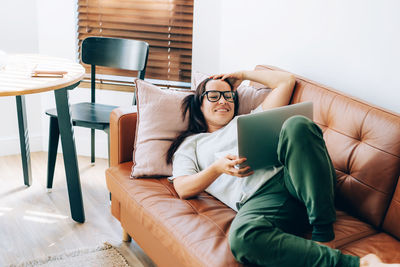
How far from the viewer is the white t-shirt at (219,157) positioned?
1537 millimetres

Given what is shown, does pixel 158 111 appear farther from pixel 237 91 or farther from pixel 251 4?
pixel 251 4

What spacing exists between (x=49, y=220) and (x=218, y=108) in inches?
45.6

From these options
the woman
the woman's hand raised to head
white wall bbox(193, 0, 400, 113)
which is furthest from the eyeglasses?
white wall bbox(193, 0, 400, 113)

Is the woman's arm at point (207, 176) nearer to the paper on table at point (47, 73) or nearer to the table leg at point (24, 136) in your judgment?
the paper on table at point (47, 73)

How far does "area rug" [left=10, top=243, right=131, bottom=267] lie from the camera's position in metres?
1.83

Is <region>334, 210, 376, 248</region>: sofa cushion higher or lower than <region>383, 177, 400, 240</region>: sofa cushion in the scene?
lower

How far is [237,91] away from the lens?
1.92m

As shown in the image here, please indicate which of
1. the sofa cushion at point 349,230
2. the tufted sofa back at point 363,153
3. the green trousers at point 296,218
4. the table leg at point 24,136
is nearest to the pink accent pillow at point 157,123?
the tufted sofa back at point 363,153

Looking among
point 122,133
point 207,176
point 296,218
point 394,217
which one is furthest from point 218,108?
point 394,217

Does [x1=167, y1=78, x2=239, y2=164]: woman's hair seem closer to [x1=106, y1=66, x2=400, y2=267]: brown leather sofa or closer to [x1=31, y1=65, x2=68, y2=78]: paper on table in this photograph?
[x1=106, y1=66, x2=400, y2=267]: brown leather sofa

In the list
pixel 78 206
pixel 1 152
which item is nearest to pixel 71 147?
pixel 78 206

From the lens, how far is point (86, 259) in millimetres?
1868

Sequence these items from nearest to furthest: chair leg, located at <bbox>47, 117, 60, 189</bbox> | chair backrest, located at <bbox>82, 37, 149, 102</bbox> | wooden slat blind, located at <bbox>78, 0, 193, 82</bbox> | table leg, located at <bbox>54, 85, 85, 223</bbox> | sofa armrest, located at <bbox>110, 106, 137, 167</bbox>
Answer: sofa armrest, located at <bbox>110, 106, 137, 167</bbox> < table leg, located at <bbox>54, 85, 85, 223</bbox> < chair leg, located at <bbox>47, 117, 60, 189</bbox> < chair backrest, located at <bbox>82, 37, 149, 102</bbox> < wooden slat blind, located at <bbox>78, 0, 193, 82</bbox>

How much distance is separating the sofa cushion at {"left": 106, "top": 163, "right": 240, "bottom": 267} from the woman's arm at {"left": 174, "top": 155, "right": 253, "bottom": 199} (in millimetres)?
46
